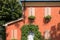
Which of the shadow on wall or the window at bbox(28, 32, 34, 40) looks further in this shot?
the window at bbox(28, 32, 34, 40)

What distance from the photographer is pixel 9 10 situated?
31.0 meters

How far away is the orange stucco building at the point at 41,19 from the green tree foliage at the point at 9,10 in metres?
6.92

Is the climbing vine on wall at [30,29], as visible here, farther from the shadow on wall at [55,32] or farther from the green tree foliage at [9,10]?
the green tree foliage at [9,10]

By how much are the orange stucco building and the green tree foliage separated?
22.7ft

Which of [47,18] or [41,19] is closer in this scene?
[47,18]

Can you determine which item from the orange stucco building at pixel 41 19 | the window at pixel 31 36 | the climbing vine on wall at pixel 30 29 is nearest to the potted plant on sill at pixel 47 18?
the orange stucco building at pixel 41 19

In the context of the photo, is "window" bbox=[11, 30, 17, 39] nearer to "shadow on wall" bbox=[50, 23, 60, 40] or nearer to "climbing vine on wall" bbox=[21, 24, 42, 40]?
"climbing vine on wall" bbox=[21, 24, 42, 40]

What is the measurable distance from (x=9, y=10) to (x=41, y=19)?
7973 mm

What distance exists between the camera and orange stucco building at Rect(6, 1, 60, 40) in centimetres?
2380

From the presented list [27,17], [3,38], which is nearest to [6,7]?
[3,38]

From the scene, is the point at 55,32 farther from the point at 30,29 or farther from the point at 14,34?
the point at 14,34

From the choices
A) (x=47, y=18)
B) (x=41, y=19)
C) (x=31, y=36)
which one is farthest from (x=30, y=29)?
(x=47, y=18)

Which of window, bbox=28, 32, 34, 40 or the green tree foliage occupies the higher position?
the green tree foliage

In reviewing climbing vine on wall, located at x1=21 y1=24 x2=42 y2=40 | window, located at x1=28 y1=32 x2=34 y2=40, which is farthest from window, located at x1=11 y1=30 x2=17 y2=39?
window, located at x1=28 y1=32 x2=34 y2=40
